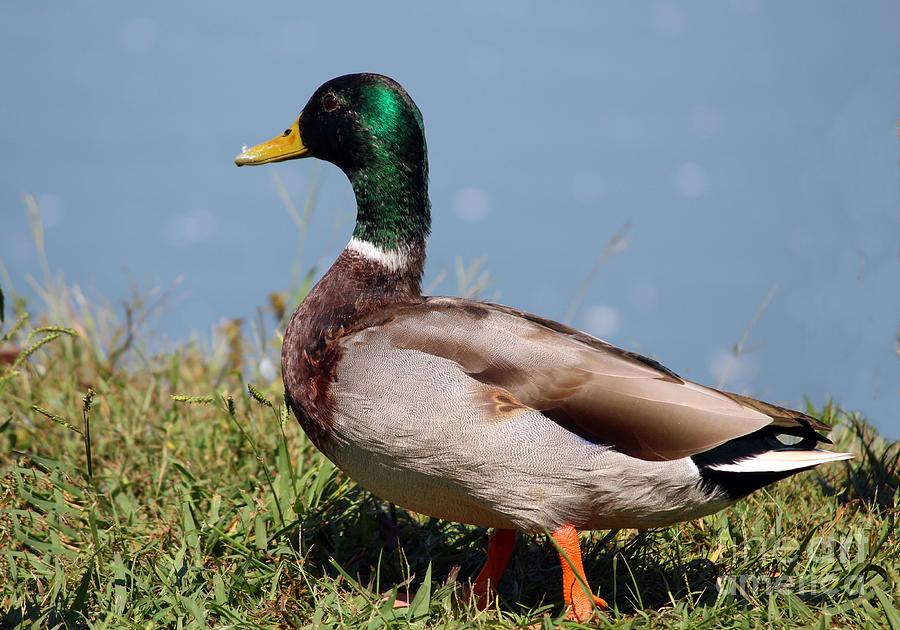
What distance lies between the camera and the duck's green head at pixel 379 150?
3805 millimetres

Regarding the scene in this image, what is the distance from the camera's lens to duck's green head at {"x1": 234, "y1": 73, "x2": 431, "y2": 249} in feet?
12.5

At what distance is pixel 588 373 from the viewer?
131 inches

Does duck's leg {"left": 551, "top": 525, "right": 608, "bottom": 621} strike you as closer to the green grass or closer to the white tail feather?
the green grass

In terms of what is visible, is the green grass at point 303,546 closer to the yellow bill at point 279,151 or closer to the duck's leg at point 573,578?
the duck's leg at point 573,578

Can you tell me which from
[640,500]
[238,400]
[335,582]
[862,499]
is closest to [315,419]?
[335,582]

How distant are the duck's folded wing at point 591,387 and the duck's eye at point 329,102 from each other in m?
0.89

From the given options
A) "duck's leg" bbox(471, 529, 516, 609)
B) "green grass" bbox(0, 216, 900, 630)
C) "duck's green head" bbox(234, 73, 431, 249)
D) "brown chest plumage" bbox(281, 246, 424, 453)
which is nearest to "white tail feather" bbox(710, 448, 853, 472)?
"green grass" bbox(0, 216, 900, 630)

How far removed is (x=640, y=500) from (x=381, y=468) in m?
0.82

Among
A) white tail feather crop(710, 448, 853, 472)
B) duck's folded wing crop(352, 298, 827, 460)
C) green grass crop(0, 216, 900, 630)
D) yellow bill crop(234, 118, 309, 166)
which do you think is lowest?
green grass crop(0, 216, 900, 630)

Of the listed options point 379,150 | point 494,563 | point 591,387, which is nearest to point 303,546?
point 494,563

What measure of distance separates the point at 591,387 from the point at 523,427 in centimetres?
26

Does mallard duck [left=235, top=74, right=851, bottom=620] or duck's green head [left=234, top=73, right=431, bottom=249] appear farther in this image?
duck's green head [left=234, top=73, right=431, bottom=249]

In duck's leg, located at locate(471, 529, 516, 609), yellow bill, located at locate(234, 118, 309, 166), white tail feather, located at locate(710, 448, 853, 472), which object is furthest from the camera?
yellow bill, located at locate(234, 118, 309, 166)

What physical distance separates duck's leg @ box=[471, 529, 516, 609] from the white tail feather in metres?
0.84
